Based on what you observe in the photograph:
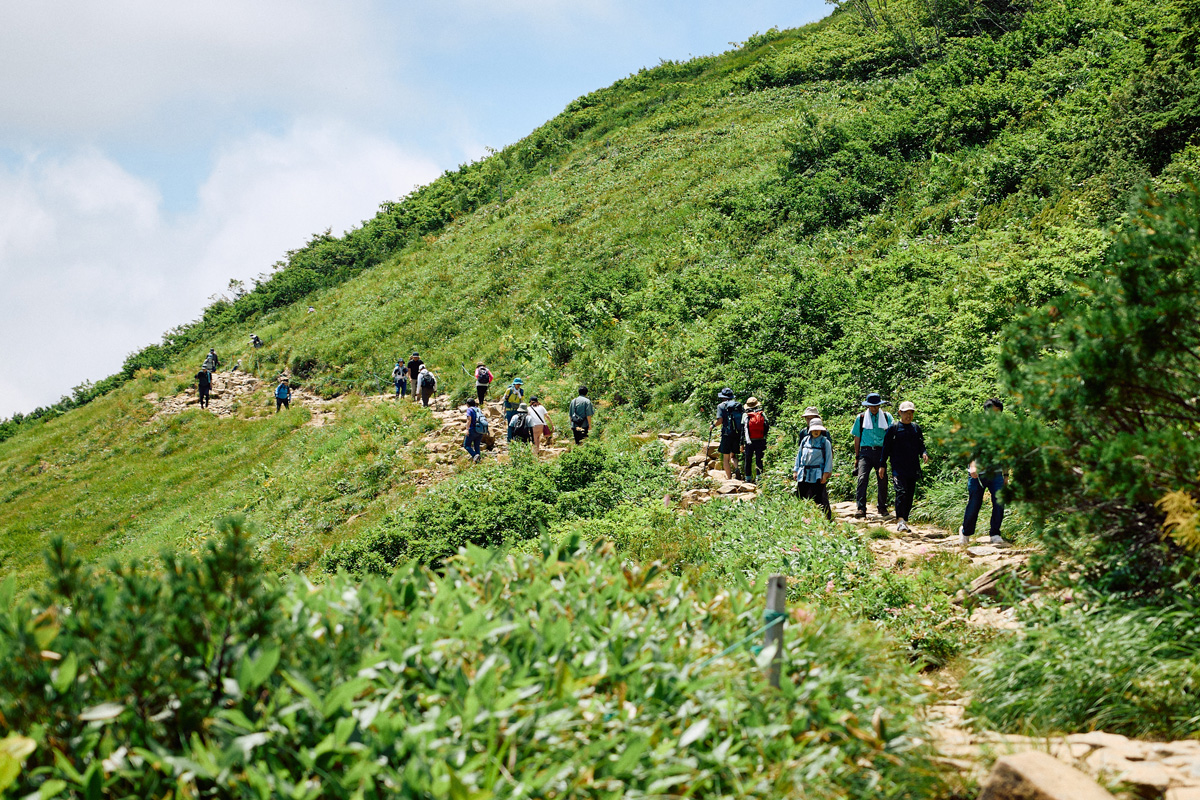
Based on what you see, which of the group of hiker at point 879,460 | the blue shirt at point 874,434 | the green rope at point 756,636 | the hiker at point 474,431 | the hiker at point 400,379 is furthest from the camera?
the hiker at point 400,379

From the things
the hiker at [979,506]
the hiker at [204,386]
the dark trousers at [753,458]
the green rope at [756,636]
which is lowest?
the hiker at [979,506]

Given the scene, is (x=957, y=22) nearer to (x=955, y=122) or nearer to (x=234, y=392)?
(x=955, y=122)

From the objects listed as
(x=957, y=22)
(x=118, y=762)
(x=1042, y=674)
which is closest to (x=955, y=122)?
(x=957, y=22)

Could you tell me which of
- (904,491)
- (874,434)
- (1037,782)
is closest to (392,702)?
(1037,782)

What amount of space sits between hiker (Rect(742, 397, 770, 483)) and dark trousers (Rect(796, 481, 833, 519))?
6.01 ft

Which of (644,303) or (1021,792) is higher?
(644,303)

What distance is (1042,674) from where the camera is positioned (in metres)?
4.54

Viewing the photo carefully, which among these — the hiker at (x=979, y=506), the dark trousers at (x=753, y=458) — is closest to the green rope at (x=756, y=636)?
the hiker at (x=979, y=506)

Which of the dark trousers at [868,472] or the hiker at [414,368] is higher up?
the hiker at [414,368]

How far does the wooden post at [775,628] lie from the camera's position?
3908 mm

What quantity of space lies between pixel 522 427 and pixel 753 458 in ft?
16.7

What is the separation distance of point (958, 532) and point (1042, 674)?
18.1 feet

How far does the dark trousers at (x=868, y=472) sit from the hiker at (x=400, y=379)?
17627mm

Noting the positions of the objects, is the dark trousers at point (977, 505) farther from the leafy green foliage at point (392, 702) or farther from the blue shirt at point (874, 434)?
the leafy green foliage at point (392, 702)
